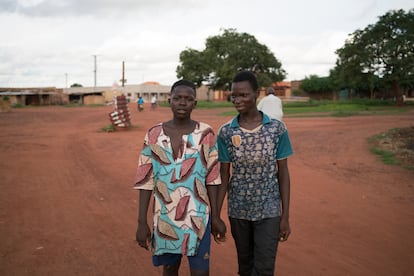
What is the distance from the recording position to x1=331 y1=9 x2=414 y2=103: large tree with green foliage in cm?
2984

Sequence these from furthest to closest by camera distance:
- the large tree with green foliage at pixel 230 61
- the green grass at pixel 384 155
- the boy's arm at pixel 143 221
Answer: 1. the large tree with green foliage at pixel 230 61
2. the green grass at pixel 384 155
3. the boy's arm at pixel 143 221

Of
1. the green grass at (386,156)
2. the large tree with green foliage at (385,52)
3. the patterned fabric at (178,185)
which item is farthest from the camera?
the large tree with green foliage at (385,52)

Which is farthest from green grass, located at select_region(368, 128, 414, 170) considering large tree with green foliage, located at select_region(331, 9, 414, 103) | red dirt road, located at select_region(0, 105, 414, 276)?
large tree with green foliage, located at select_region(331, 9, 414, 103)

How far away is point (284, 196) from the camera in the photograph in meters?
2.63

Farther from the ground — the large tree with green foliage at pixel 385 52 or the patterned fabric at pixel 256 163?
the large tree with green foliage at pixel 385 52

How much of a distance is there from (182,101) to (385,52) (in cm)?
3185

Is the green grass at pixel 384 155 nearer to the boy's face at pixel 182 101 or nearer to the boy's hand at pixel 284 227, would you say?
the boy's hand at pixel 284 227

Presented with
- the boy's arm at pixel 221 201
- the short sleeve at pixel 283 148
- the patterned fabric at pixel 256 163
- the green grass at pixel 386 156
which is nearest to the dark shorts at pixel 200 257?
the boy's arm at pixel 221 201

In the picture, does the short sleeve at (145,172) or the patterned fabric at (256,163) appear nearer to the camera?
the short sleeve at (145,172)

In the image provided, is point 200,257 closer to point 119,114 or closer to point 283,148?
point 283,148

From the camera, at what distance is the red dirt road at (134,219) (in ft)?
12.0

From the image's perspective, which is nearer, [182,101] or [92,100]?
[182,101]

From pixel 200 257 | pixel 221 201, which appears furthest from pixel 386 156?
pixel 200 257

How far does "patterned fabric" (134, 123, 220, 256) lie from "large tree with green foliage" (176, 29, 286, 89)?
38.2 m
